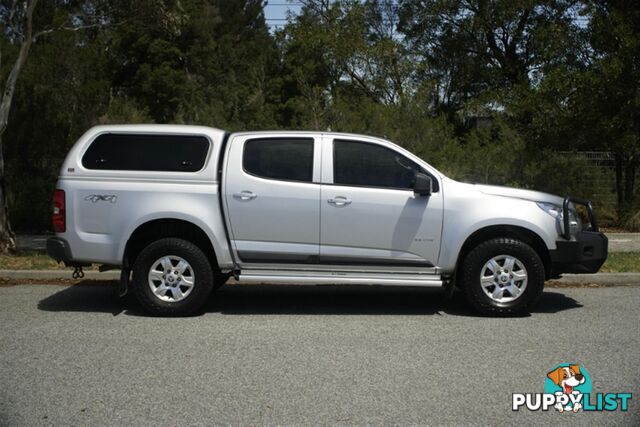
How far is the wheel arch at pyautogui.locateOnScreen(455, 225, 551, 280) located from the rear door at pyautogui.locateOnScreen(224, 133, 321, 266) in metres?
1.62

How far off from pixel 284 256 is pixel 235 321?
87cm

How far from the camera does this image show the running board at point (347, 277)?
762 cm

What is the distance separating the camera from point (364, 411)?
4855mm

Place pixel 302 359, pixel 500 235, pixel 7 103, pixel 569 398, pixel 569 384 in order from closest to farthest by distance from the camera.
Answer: pixel 569 398 < pixel 569 384 < pixel 302 359 < pixel 500 235 < pixel 7 103

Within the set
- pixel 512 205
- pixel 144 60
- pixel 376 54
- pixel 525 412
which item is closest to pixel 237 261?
pixel 512 205

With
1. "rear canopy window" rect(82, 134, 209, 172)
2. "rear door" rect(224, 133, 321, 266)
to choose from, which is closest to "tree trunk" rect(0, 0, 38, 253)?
"rear canopy window" rect(82, 134, 209, 172)

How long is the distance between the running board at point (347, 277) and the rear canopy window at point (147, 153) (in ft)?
4.45

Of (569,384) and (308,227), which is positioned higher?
(308,227)

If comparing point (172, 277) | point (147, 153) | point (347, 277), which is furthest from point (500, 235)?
point (147, 153)

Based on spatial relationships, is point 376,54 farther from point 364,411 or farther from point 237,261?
point 364,411

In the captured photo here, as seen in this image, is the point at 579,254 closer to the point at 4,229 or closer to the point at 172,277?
the point at 172,277

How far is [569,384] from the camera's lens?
546 centimetres

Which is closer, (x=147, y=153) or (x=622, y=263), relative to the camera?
(x=147, y=153)

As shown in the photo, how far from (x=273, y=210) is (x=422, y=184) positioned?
1600 mm
